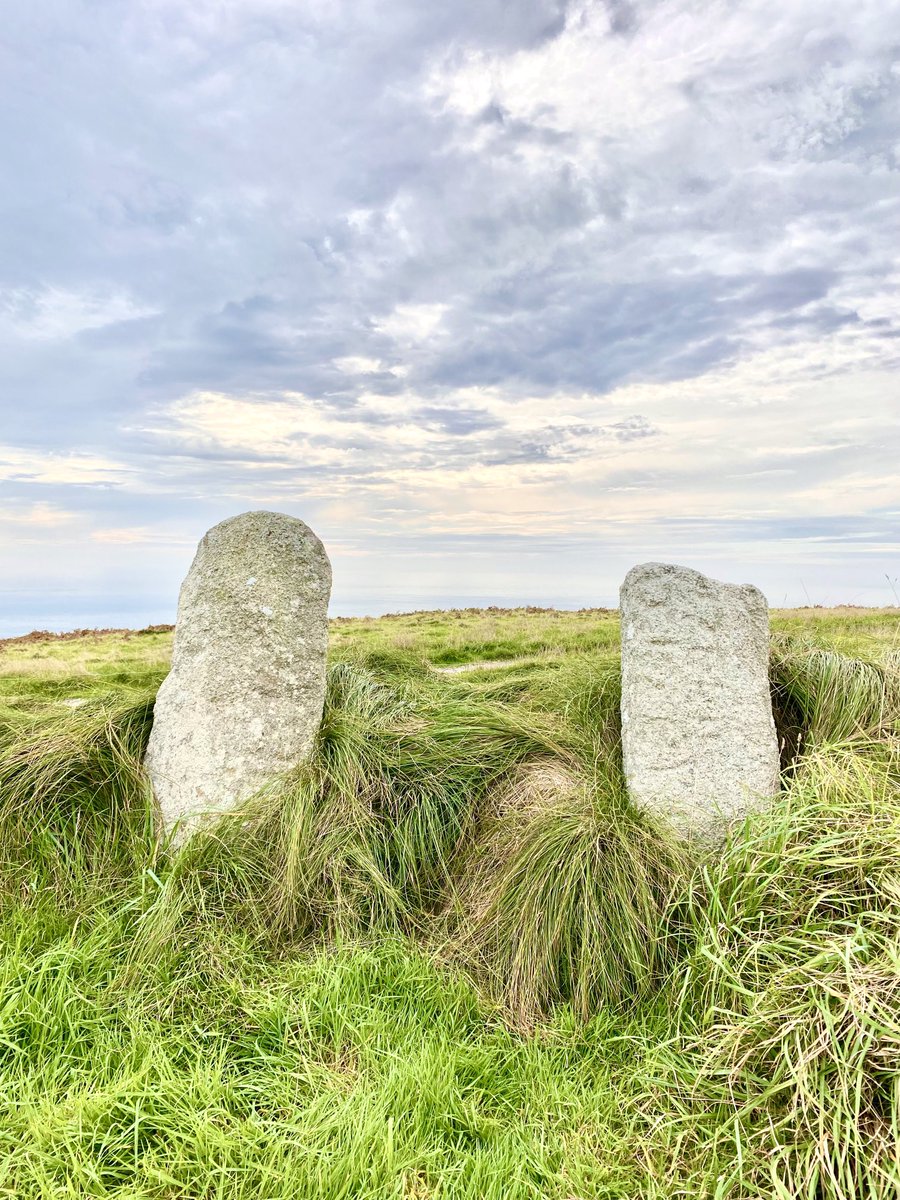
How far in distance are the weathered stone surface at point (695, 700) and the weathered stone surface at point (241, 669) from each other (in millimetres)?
1893

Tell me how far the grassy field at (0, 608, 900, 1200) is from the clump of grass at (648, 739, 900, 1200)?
15mm

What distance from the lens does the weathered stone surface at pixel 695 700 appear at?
155 inches

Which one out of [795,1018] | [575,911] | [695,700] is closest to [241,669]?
[575,911]

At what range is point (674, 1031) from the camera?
3027 millimetres

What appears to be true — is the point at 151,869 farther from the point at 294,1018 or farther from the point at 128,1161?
the point at 128,1161

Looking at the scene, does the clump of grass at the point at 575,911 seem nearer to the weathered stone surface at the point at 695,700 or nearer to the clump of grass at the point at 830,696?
the weathered stone surface at the point at 695,700

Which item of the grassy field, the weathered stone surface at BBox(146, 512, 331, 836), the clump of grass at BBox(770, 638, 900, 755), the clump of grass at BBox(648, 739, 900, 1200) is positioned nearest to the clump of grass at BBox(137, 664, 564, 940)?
the grassy field

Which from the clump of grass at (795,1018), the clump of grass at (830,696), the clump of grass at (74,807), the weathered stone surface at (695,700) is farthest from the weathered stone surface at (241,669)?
the clump of grass at (830,696)

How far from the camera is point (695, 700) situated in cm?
411

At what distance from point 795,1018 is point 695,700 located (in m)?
1.93

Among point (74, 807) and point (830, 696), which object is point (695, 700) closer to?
point (830, 696)

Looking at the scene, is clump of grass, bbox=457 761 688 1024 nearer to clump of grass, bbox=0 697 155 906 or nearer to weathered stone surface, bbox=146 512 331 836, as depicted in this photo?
weathered stone surface, bbox=146 512 331 836

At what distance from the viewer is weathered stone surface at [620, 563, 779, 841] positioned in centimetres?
393

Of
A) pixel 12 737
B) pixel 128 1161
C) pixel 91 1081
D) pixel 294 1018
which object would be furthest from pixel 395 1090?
pixel 12 737
